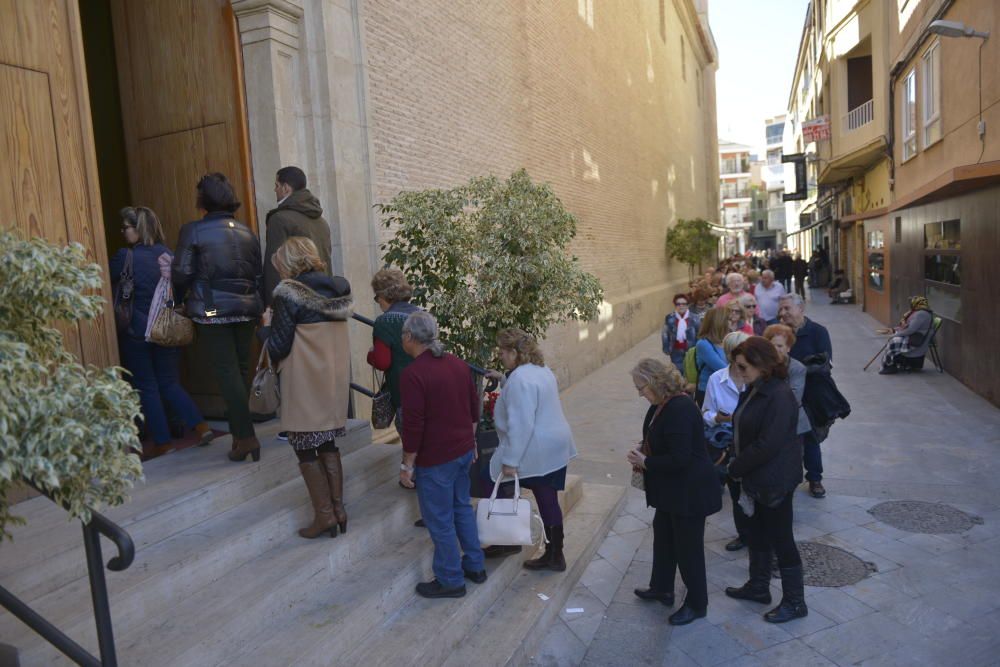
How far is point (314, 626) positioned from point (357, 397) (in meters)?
3.32

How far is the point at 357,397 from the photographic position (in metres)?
6.83

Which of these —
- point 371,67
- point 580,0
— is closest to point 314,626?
point 371,67

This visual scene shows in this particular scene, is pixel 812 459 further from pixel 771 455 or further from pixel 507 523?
pixel 507 523

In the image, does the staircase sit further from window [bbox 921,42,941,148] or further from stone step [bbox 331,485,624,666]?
window [bbox 921,42,941,148]

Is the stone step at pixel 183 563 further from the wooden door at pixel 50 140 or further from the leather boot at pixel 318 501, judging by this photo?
the wooden door at pixel 50 140

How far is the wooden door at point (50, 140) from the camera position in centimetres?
448

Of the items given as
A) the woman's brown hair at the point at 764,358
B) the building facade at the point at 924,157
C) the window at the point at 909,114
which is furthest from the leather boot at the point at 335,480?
the window at the point at 909,114

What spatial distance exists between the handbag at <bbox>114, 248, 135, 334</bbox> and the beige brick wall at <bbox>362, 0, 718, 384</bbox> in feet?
8.92

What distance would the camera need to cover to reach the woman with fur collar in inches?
168

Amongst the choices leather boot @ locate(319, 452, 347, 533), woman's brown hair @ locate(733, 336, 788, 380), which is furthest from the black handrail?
woman's brown hair @ locate(733, 336, 788, 380)

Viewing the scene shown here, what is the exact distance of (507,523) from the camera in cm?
452

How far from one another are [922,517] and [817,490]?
836 millimetres

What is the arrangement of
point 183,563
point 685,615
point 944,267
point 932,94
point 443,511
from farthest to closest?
1. point 932,94
2. point 944,267
3. point 685,615
4. point 443,511
5. point 183,563

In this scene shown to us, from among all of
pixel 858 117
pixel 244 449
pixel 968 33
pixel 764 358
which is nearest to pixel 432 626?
pixel 244 449
